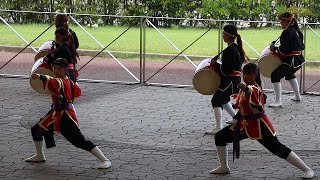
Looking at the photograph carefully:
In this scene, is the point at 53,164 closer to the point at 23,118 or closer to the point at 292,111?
the point at 23,118

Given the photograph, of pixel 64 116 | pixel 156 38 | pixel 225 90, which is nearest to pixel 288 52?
pixel 225 90

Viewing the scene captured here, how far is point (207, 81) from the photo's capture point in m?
11.0

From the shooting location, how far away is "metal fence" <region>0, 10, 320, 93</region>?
50.2 ft

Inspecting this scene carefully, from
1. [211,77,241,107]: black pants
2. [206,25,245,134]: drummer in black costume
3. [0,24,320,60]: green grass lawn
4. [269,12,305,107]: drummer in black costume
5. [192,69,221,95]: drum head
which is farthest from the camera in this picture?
[0,24,320,60]: green grass lawn

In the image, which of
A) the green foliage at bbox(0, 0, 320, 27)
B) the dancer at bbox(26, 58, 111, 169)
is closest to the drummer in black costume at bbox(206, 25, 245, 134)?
the dancer at bbox(26, 58, 111, 169)

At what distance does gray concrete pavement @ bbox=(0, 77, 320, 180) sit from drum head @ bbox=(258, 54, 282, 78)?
0.65 meters

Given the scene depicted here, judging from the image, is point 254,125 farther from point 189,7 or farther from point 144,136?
point 189,7

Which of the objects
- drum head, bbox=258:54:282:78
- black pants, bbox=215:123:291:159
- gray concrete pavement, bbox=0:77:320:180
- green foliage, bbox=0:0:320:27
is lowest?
gray concrete pavement, bbox=0:77:320:180

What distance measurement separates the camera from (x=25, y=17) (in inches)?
723

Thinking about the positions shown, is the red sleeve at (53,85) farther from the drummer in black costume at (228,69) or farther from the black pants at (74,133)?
the drummer in black costume at (228,69)

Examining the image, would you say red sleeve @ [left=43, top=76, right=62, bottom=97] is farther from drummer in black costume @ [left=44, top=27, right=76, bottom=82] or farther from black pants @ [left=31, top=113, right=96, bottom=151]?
drummer in black costume @ [left=44, top=27, right=76, bottom=82]

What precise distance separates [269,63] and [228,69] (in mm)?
2681

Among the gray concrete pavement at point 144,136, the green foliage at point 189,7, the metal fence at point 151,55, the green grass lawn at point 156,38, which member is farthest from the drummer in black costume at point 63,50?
the green foliage at point 189,7

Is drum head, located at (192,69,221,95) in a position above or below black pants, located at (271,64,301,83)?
above
